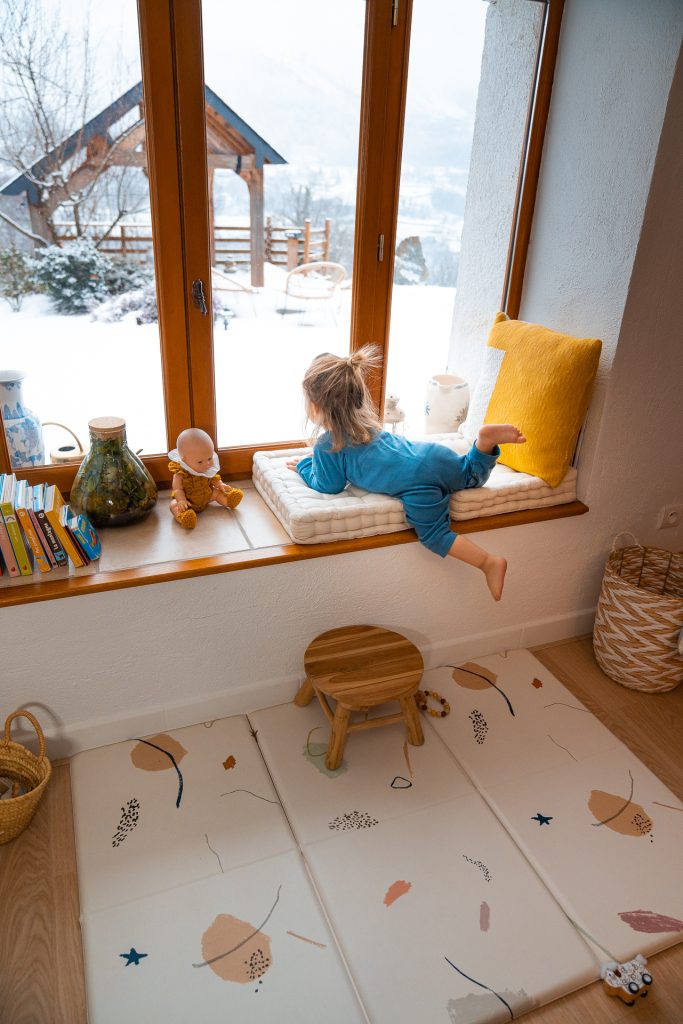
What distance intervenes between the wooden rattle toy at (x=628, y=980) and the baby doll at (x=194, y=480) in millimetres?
1439

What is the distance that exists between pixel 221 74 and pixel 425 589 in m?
1.55

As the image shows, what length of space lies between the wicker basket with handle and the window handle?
1194 mm

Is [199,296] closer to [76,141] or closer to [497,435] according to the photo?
[76,141]

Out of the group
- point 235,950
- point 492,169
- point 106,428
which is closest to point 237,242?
point 106,428

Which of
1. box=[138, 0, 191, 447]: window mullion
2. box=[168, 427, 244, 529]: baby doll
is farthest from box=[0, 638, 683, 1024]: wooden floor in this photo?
box=[138, 0, 191, 447]: window mullion

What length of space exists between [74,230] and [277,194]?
1.91ft

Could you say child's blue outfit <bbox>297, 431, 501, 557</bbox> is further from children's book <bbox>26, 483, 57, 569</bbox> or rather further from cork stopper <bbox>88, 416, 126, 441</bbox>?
children's book <bbox>26, 483, 57, 569</bbox>

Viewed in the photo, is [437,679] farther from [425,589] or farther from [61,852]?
[61,852]

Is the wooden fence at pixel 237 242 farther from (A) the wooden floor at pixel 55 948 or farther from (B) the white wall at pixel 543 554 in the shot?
(A) the wooden floor at pixel 55 948

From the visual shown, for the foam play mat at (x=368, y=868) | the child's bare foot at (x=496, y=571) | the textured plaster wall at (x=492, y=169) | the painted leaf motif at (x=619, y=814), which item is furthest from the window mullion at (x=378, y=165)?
the painted leaf motif at (x=619, y=814)

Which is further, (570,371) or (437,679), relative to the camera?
(437,679)

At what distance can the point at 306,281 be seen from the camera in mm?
2170

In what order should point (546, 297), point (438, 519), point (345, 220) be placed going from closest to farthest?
point (438, 519), point (345, 220), point (546, 297)

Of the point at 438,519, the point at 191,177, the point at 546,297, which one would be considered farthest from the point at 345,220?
the point at 438,519
